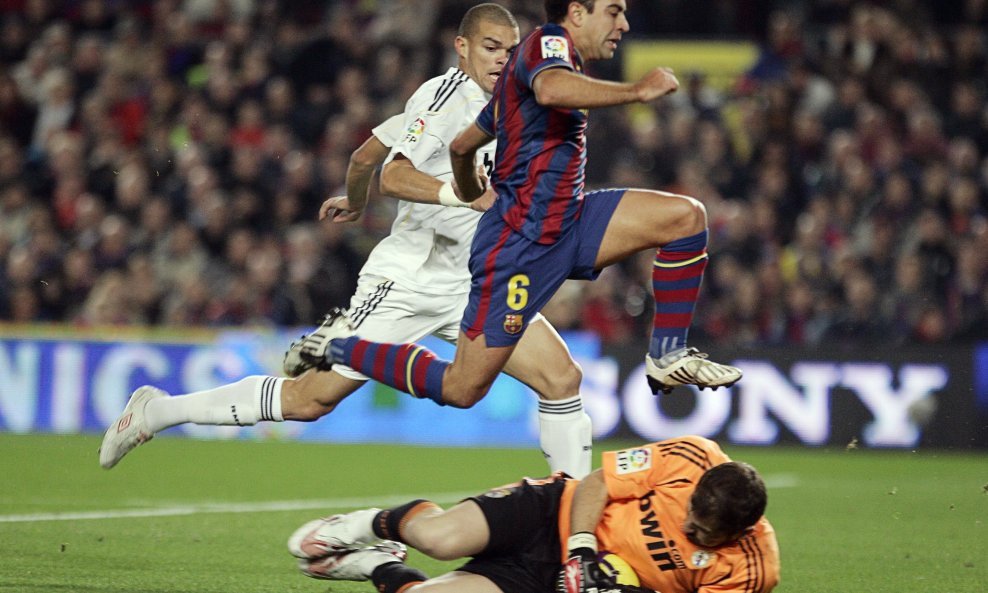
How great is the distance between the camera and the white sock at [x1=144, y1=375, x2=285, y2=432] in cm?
744

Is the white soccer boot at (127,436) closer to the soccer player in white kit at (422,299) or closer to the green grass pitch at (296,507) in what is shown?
the soccer player in white kit at (422,299)

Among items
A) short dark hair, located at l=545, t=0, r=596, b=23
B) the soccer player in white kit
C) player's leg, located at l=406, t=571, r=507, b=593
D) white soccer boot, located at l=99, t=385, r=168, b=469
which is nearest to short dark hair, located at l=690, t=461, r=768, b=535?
player's leg, located at l=406, t=571, r=507, b=593

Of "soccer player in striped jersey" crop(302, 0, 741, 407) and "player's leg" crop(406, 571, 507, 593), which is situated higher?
"soccer player in striped jersey" crop(302, 0, 741, 407)

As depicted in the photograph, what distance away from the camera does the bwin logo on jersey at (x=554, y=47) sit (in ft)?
19.8

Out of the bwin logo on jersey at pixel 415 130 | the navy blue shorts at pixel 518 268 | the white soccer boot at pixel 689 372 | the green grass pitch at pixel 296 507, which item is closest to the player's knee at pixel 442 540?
the navy blue shorts at pixel 518 268

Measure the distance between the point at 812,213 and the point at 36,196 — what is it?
327 inches

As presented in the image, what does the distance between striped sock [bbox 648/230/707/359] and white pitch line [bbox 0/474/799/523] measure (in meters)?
3.73

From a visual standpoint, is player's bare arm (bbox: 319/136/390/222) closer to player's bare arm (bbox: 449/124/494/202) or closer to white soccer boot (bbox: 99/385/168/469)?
player's bare arm (bbox: 449/124/494/202)

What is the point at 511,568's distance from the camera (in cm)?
Result: 590

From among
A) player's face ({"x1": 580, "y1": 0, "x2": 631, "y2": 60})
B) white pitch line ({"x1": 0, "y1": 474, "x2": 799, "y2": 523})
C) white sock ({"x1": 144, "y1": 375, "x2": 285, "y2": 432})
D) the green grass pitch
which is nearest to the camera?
player's face ({"x1": 580, "y1": 0, "x2": 631, "y2": 60})

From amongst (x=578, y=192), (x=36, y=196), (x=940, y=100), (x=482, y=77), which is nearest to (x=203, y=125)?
(x=36, y=196)

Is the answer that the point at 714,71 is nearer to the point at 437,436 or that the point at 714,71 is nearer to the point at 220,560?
the point at 437,436

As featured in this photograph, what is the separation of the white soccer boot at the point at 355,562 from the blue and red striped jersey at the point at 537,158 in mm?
1445

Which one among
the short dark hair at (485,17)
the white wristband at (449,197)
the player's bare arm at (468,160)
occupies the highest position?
the short dark hair at (485,17)
